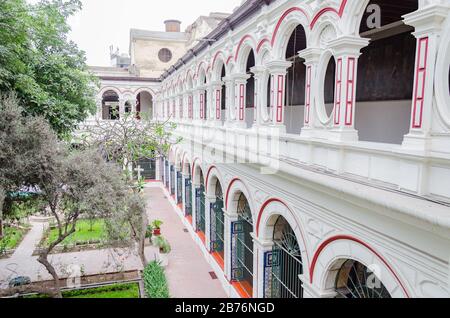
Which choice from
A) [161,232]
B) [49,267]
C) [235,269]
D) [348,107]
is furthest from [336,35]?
[161,232]

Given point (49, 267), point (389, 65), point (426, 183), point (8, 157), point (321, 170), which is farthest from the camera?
point (49, 267)

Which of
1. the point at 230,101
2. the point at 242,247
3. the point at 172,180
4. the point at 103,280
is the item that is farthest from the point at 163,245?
the point at 172,180

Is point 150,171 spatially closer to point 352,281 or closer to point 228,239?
point 228,239

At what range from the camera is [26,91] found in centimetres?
886

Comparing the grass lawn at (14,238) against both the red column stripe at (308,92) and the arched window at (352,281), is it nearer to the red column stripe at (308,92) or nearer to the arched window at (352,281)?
the red column stripe at (308,92)

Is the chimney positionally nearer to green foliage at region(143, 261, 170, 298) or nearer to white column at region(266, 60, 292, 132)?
green foliage at region(143, 261, 170, 298)

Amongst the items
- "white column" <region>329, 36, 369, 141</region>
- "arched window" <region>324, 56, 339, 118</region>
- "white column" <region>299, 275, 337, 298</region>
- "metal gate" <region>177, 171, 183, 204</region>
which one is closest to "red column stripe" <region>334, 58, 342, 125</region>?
"white column" <region>329, 36, 369, 141</region>

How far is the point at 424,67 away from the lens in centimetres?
428

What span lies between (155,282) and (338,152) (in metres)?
7.16

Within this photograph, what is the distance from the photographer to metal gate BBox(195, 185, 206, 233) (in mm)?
15155

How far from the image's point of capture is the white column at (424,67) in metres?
4.11

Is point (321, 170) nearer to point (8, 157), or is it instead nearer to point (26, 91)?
point (8, 157)

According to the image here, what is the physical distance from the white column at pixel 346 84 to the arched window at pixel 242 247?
5.30 m

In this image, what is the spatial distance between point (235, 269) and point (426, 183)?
24.9ft
